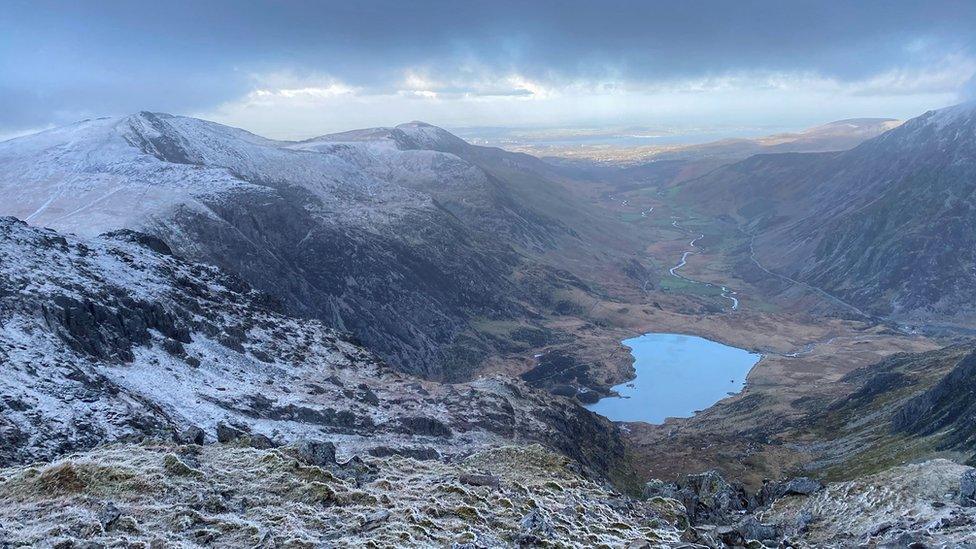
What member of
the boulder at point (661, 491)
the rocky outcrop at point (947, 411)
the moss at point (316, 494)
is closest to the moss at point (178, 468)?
the moss at point (316, 494)

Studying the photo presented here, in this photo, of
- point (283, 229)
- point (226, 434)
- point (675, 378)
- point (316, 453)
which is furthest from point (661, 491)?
point (283, 229)

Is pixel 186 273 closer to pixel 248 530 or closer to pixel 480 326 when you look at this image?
pixel 248 530

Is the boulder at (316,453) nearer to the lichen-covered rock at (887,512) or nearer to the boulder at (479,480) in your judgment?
the boulder at (479,480)

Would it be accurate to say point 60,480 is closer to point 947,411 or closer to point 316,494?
point 316,494

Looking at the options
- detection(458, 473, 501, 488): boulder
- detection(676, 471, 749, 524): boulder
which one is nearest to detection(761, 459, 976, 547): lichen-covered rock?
detection(676, 471, 749, 524): boulder

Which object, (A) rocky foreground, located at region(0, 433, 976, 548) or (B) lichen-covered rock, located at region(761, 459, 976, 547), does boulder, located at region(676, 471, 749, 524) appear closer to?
(A) rocky foreground, located at region(0, 433, 976, 548)
